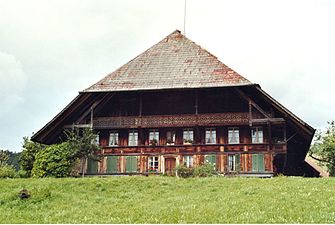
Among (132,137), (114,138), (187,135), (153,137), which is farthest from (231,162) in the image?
(114,138)

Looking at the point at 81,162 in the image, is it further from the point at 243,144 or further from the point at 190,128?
the point at 243,144

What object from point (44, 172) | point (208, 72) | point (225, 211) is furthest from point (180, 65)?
point (225, 211)

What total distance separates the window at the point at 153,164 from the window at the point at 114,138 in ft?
8.67

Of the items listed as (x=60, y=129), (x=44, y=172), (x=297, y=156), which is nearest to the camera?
(x=44, y=172)

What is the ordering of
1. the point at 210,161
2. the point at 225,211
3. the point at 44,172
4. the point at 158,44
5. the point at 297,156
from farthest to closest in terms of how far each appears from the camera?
the point at 297,156
the point at 158,44
the point at 210,161
the point at 44,172
the point at 225,211

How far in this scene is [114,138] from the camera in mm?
36375

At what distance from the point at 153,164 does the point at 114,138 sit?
3387 mm

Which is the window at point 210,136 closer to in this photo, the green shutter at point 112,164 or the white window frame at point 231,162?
the white window frame at point 231,162

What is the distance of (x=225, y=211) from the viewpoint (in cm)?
1569

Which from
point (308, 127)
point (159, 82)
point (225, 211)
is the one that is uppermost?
point (159, 82)

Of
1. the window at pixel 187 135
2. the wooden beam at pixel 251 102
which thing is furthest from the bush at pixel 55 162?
the wooden beam at pixel 251 102

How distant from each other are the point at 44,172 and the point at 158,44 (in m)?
13.4

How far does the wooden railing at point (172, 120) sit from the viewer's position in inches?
1339

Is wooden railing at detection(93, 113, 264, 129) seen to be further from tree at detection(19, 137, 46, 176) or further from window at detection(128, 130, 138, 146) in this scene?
tree at detection(19, 137, 46, 176)
